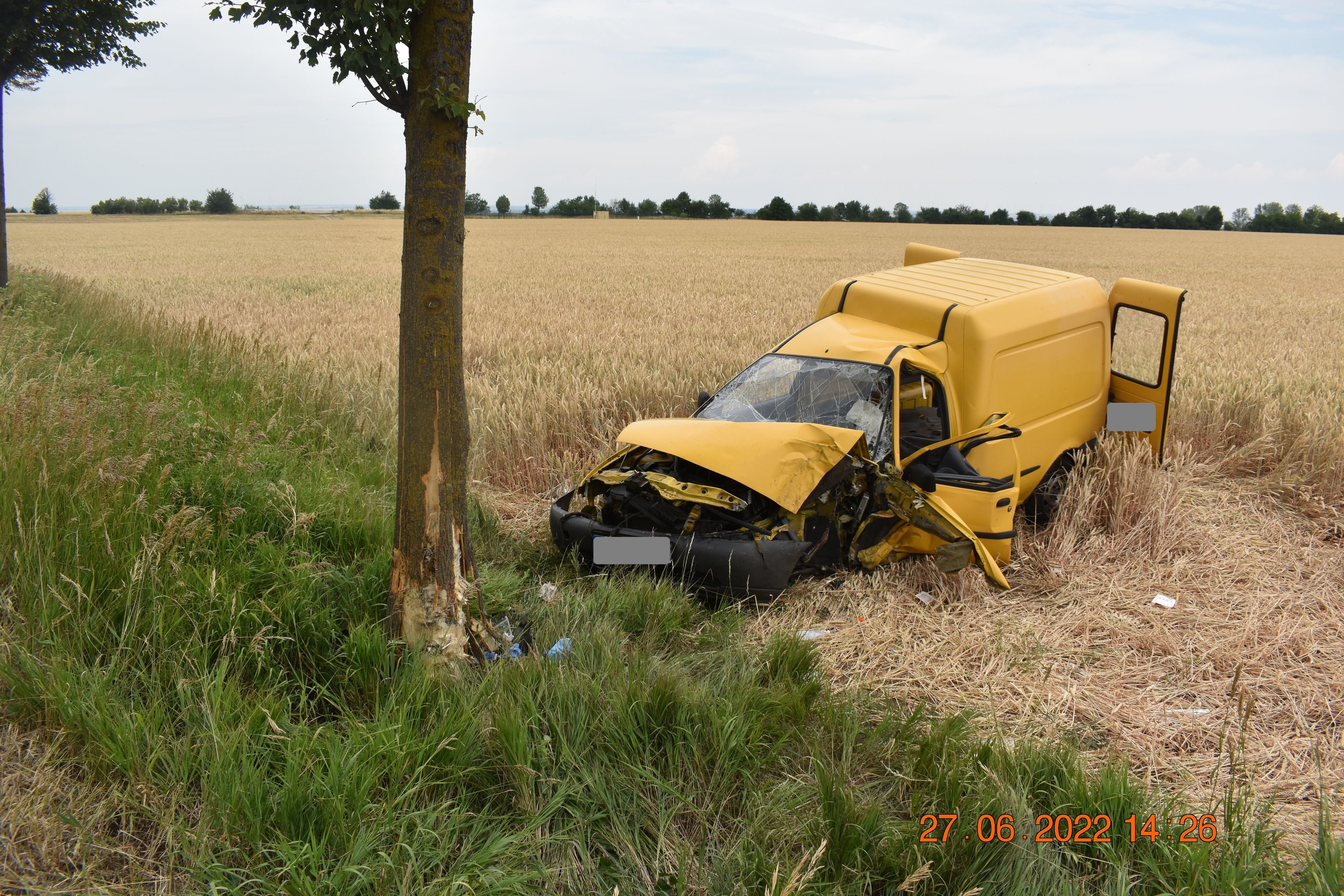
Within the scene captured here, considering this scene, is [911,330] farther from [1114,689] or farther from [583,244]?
[583,244]

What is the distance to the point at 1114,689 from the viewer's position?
13.4 ft

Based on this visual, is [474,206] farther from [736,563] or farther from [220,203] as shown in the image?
A: [220,203]

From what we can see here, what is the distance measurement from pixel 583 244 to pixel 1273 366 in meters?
32.8

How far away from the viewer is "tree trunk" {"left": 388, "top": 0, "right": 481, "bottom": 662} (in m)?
3.05

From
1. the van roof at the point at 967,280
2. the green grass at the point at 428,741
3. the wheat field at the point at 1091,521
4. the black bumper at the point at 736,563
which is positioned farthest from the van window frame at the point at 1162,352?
the green grass at the point at 428,741

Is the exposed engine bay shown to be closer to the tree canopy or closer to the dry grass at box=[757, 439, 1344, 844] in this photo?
the dry grass at box=[757, 439, 1344, 844]

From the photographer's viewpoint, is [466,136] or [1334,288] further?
[1334,288]

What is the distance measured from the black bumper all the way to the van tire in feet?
8.42

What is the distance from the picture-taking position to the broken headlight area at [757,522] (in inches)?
175

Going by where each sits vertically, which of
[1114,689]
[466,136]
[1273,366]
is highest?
[466,136]

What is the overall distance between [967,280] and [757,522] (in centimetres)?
304

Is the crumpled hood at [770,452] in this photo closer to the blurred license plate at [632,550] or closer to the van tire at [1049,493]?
the blurred license plate at [632,550]

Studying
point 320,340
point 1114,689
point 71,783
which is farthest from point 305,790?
point 320,340

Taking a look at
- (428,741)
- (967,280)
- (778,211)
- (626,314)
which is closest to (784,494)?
(428,741)
